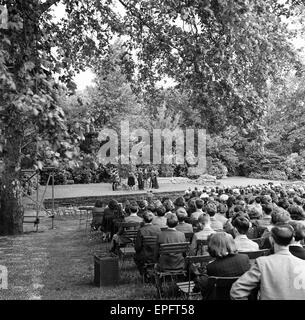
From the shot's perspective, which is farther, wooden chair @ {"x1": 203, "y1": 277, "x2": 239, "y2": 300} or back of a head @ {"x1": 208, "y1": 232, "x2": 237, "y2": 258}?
back of a head @ {"x1": 208, "y1": 232, "x2": 237, "y2": 258}

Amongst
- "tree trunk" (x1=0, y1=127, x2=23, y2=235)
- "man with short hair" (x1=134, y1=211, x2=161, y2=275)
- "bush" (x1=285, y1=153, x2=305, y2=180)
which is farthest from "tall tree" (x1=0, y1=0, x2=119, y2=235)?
"bush" (x1=285, y1=153, x2=305, y2=180)

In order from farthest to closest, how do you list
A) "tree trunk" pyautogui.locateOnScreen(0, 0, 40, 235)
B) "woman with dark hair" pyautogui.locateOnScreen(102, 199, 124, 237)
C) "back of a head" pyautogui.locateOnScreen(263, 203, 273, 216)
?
"woman with dark hair" pyautogui.locateOnScreen(102, 199, 124, 237)
"back of a head" pyautogui.locateOnScreen(263, 203, 273, 216)
"tree trunk" pyautogui.locateOnScreen(0, 0, 40, 235)

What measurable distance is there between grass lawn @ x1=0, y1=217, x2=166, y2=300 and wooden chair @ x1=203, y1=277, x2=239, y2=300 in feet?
7.21

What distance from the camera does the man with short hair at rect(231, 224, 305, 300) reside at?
3139 mm

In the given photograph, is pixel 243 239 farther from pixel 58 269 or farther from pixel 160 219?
pixel 58 269

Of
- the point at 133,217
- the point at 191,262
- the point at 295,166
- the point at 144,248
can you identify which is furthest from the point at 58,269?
the point at 295,166

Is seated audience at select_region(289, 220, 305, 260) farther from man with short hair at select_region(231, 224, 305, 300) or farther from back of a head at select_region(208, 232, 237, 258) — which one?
man with short hair at select_region(231, 224, 305, 300)

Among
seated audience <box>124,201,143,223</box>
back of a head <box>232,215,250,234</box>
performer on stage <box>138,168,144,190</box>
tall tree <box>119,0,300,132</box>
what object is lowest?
seated audience <box>124,201,143,223</box>

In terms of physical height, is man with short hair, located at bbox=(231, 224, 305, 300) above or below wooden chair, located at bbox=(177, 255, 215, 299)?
above

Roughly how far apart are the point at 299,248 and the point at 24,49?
376 cm

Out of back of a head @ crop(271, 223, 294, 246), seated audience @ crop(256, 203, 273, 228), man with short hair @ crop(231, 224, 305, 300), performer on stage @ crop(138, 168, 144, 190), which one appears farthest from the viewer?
performer on stage @ crop(138, 168, 144, 190)

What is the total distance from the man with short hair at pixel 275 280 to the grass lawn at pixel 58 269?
287cm

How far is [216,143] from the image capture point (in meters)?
35.0
